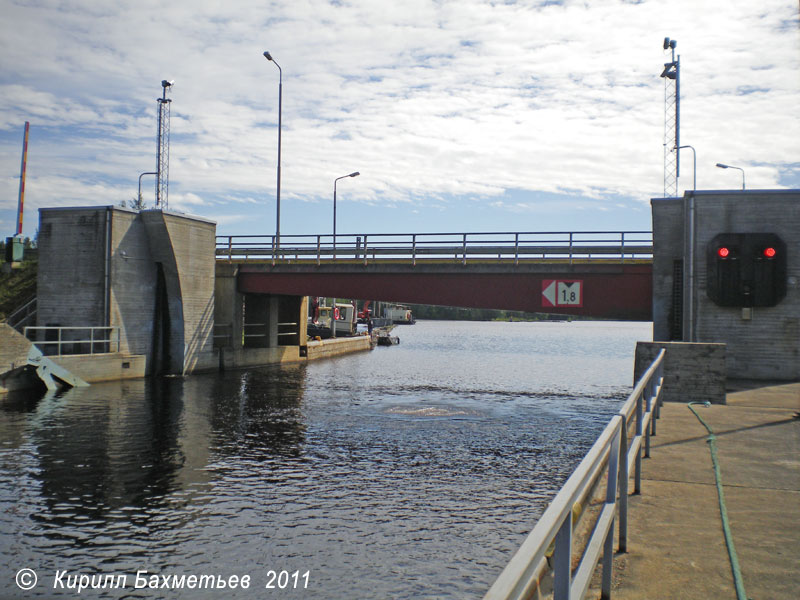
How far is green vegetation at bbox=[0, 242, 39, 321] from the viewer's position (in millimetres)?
38375

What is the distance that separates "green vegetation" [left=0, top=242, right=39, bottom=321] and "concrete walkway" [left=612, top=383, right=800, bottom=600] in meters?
36.9

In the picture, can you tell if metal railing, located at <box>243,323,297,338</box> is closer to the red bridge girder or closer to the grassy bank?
the red bridge girder

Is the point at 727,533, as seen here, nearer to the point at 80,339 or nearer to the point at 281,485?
the point at 281,485

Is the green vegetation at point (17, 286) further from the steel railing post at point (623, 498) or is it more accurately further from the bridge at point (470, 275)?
the steel railing post at point (623, 498)

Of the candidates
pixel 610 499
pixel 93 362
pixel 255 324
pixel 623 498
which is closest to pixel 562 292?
pixel 255 324

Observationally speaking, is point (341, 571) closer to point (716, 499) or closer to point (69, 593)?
point (69, 593)

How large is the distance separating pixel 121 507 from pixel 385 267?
22711 mm

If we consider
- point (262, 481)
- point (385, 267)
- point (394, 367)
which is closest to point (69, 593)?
point (262, 481)

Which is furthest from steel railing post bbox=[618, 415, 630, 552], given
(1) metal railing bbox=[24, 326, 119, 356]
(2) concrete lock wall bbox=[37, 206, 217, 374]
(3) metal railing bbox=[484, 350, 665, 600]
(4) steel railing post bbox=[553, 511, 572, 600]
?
(2) concrete lock wall bbox=[37, 206, 217, 374]

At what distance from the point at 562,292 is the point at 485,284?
361 centimetres

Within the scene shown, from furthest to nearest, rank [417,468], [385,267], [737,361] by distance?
[385,267]
[737,361]
[417,468]

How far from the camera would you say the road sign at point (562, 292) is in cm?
2933

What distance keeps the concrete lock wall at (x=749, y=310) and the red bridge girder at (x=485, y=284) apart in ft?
19.4

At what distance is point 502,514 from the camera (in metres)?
11.7
